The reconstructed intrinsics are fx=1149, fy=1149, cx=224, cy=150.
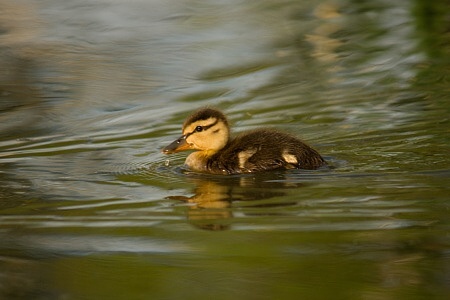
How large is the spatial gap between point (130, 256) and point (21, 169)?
89.2 inches

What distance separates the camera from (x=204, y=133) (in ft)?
23.0

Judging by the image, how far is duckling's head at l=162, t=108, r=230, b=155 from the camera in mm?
6984

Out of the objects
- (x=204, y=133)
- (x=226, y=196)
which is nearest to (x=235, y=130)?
(x=204, y=133)

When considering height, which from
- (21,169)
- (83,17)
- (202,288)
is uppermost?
(83,17)

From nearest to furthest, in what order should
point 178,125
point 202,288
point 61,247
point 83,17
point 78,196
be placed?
point 202,288 → point 61,247 → point 78,196 → point 178,125 → point 83,17

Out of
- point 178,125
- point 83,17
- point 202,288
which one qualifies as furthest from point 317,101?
point 202,288

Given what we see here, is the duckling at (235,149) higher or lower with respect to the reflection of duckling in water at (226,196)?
higher

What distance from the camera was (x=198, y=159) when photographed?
23.0 feet

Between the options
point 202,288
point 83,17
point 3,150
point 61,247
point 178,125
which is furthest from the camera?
point 83,17

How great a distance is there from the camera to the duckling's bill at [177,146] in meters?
7.03

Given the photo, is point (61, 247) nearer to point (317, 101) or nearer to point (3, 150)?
point (3, 150)

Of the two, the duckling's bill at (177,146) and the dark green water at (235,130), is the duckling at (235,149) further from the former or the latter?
the dark green water at (235,130)

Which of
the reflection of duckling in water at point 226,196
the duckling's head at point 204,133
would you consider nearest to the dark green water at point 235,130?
the reflection of duckling in water at point 226,196

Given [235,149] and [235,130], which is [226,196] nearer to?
[235,149]
